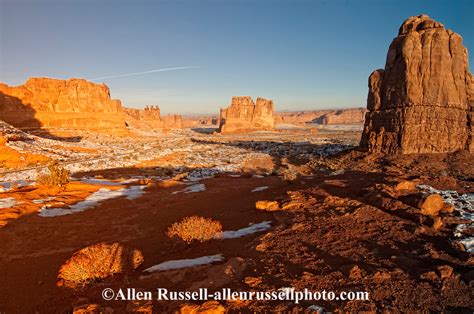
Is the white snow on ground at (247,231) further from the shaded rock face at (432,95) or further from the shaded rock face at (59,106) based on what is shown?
the shaded rock face at (59,106)

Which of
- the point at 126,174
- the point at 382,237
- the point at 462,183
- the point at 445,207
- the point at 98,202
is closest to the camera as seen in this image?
the point at 382,237

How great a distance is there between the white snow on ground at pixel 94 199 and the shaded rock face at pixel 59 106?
61.1 meters

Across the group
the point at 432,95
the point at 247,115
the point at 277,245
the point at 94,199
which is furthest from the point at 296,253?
the point at 247,115

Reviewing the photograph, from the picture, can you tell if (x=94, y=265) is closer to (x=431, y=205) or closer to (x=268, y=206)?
(x=268, y=206)

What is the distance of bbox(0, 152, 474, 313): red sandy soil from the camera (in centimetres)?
524

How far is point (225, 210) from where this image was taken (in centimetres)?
1295

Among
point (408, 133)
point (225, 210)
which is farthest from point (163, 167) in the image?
point (408, 133)

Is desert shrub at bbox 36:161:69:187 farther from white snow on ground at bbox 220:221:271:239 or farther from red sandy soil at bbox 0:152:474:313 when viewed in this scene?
white snow on ground at bbox 220:221:271:239

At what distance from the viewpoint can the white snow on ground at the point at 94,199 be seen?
13.6 m

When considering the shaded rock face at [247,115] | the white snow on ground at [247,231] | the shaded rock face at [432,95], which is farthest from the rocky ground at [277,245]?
the shaded rock face at [247,115]

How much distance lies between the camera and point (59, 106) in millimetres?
74188

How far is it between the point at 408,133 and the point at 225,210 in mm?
18982

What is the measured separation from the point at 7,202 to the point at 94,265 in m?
11.0

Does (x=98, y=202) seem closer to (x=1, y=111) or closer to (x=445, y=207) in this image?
(x=445, y=207)
